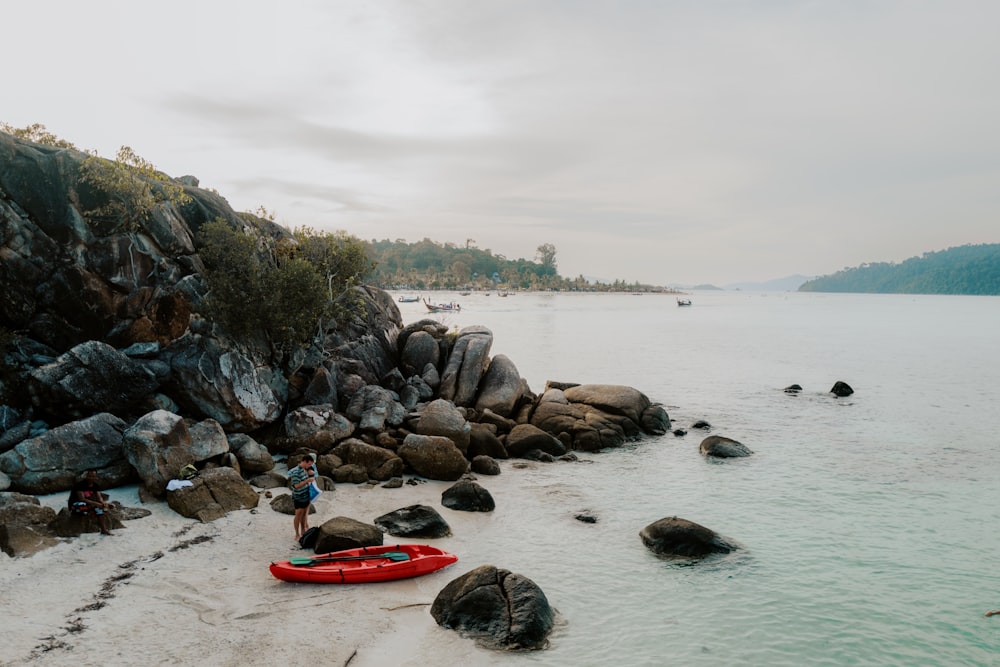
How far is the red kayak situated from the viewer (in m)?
14.2

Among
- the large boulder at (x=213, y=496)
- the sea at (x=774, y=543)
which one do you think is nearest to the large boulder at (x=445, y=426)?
the sea at (x=774, y=543)

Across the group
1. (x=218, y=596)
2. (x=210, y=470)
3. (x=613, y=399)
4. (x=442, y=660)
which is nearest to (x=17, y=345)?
(x=210, y=470)

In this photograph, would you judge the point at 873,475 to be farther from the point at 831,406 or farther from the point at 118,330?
the point at 118,330

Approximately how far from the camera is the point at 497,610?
498 inches

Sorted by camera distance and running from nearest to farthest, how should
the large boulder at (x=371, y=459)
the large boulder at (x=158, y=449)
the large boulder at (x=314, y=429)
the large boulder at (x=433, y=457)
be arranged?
the large boulder at (x=158, y=449)
the large boulder at (x=371, y=459)
the large boulder at (x=433, y=457)
the large boulder at (x=314, y=429)

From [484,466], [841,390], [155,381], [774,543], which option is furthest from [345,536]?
[841,390]

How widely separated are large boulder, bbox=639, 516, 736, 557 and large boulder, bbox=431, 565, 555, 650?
501cm

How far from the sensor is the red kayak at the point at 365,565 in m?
14.2

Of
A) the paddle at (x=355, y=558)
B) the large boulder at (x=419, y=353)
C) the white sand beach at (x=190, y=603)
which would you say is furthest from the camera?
the large boulder at (x=419, y=353)

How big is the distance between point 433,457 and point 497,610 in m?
10.4

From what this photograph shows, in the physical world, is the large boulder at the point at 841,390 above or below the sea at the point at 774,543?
above

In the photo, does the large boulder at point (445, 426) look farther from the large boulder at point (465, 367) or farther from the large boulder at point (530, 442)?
the large boulder at point (465, 367)

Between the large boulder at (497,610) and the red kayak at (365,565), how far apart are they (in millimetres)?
1700

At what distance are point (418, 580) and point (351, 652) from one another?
3320 mm
